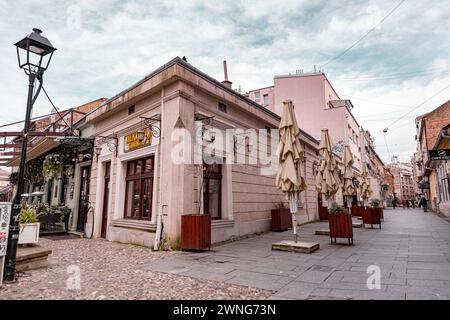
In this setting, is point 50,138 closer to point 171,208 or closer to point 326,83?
point 171,208

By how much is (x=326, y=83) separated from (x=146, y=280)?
2364 centimetres

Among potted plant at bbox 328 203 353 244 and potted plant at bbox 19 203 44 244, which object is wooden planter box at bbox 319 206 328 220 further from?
potted plant at bbox 19 203 44 244

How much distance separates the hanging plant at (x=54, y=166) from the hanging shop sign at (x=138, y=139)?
536 cm

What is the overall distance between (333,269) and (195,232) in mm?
3104

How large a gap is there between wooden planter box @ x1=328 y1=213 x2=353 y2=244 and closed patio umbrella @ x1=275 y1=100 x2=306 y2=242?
127cm

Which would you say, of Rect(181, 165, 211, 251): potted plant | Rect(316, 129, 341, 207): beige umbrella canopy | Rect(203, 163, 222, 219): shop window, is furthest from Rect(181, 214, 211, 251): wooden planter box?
Rect(316, 129, 341, 207): beige umbrella canopy

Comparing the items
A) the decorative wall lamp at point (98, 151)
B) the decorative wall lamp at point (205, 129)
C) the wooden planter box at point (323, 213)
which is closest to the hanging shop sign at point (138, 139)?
the decorative wall lamp at point (205, 129)

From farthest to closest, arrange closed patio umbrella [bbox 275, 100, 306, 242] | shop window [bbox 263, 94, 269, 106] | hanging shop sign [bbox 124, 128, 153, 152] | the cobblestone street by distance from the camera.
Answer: shop window [bbox 263, 94, 269, 106] < hanging shop sign [bbox 124, 128, 153, 152] < closed patio umbrella [bbox 275, 100, 306, 242] < the cobblestone street

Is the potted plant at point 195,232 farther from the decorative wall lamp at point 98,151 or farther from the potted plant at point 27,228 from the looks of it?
the decorative wall lamp at point 98,151

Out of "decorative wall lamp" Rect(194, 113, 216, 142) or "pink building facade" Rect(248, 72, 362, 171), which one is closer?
"decorative wall lamp" Rect(194, 113, 216, 142)

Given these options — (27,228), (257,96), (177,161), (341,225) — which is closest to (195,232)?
(177,161)

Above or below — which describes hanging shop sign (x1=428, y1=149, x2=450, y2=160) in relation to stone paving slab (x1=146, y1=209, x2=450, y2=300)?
above

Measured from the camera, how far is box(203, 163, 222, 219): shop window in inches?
323
